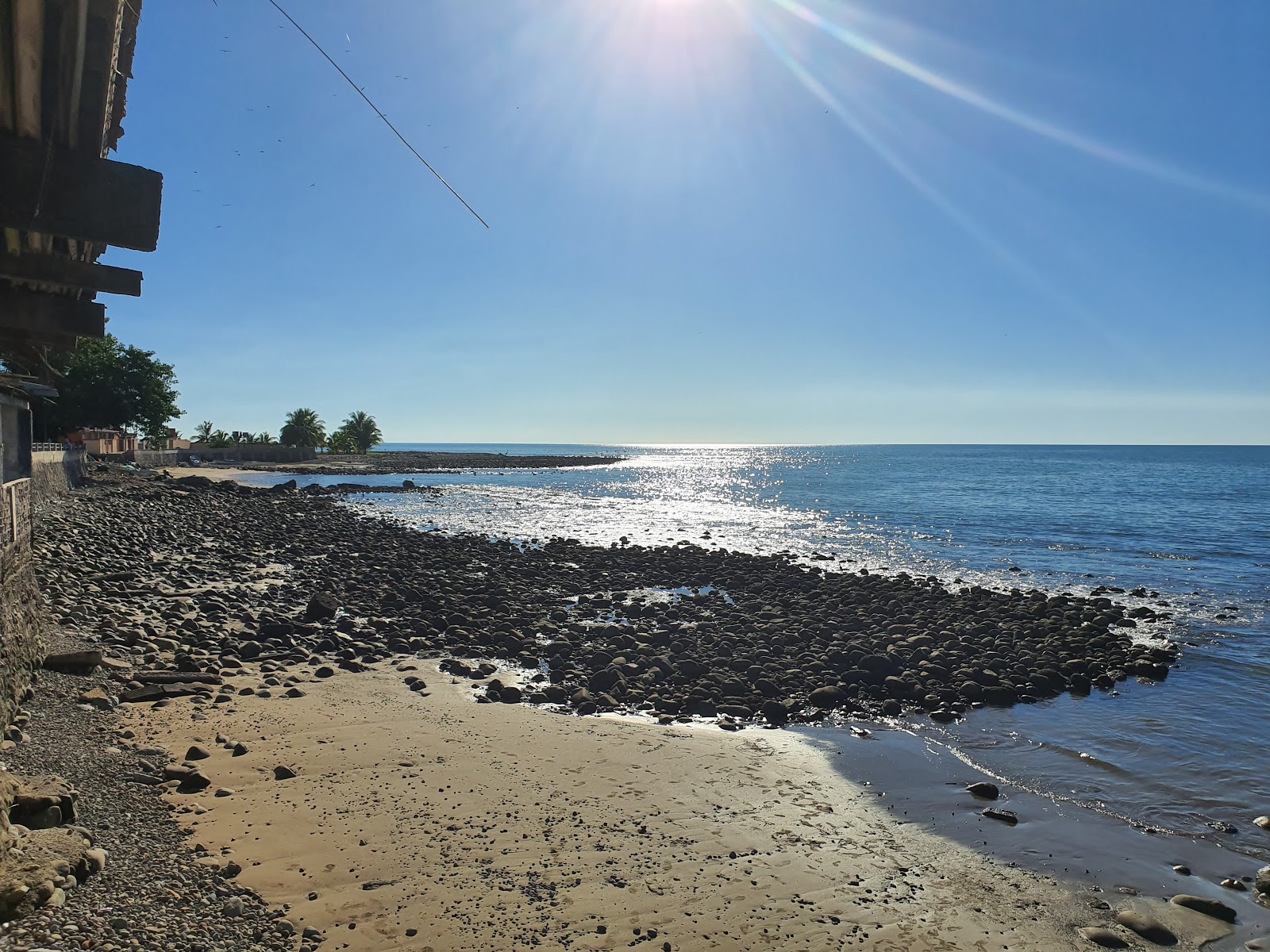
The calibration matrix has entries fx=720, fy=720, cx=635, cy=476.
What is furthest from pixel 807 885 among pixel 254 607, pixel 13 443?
pixel 13 443

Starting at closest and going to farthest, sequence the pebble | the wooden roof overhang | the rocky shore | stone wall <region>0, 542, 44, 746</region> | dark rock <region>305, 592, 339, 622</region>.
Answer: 1. the wooden roof overhang
2. stone wall <region>0, 542, 44, 746</region>
3. the pebble
4. dark rock <region>305, 592, 339, 622</region>
5. the rocky shore

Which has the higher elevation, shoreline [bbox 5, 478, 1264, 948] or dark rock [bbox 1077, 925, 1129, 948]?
shoreline [bbox 5, 478, 1264, 948]

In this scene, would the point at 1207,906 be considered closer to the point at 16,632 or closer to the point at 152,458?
the point at 16,632

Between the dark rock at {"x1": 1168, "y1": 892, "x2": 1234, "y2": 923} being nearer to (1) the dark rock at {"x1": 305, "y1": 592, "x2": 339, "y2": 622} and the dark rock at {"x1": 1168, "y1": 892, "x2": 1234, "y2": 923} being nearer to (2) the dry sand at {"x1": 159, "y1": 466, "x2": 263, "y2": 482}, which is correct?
(1) the dark rock at {"x1": 305, "y1": 592, "x2": 339, "y2": 622}

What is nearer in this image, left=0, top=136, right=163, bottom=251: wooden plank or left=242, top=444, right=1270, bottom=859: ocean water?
left=0, top=136, right=163, bottom=251: wooden plank

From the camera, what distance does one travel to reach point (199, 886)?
517 cm

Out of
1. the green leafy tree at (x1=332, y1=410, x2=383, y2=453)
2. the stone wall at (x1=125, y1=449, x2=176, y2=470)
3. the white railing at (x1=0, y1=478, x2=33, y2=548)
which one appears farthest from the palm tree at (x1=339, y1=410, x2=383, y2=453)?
the white railing at (x1=0, y1=478, x2=33, y2=548)

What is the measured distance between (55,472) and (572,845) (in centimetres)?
3370

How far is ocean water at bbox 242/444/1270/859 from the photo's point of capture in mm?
9258

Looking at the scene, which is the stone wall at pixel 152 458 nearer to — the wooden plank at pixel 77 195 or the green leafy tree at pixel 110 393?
the green leafy tree at pixel 110 393

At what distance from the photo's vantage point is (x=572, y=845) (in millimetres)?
6551

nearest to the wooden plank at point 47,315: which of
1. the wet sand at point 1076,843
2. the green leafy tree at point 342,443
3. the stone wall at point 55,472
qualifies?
the wet sand at point 1076,843

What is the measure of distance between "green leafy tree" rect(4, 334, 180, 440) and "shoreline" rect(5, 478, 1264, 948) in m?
29.2

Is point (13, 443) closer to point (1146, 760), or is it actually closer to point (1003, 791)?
point (1003, 791)
